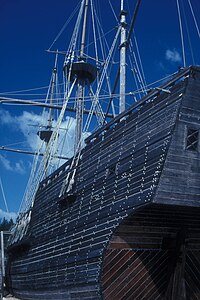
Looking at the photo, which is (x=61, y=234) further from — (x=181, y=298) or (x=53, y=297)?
(x=181, y=298)

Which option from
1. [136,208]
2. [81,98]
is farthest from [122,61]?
[136,208]

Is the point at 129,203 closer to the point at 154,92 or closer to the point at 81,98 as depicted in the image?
the point at 154,92

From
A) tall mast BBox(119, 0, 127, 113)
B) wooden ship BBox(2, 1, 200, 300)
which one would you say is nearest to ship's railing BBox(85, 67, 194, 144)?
wooden ship BBox(2, 1, 200, 300)

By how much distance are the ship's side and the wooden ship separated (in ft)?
0.08

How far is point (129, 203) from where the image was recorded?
380 inches

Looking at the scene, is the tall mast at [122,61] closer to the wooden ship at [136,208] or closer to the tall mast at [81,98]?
the wooden ship at [136,208]

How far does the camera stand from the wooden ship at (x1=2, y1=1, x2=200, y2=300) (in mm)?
9180

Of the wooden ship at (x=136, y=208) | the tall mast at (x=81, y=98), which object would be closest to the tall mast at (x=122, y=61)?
the wooden ship at (x=136, y=208)

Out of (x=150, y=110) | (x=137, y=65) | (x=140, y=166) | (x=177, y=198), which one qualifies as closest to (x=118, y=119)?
(x=150, y=110)

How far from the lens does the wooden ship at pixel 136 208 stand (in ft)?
30.1

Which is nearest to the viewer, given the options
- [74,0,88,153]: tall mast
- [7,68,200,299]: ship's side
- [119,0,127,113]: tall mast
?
→ [7,68,200,299]: ship's side

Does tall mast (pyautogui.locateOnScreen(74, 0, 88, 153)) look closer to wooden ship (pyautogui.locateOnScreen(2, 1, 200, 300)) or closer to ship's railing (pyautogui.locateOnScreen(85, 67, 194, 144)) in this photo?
wooden ship (pyautogui.locateOnScreen(2, 1, 200, 300))

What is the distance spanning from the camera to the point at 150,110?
10180 millimetres

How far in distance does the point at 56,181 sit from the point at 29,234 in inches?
140
